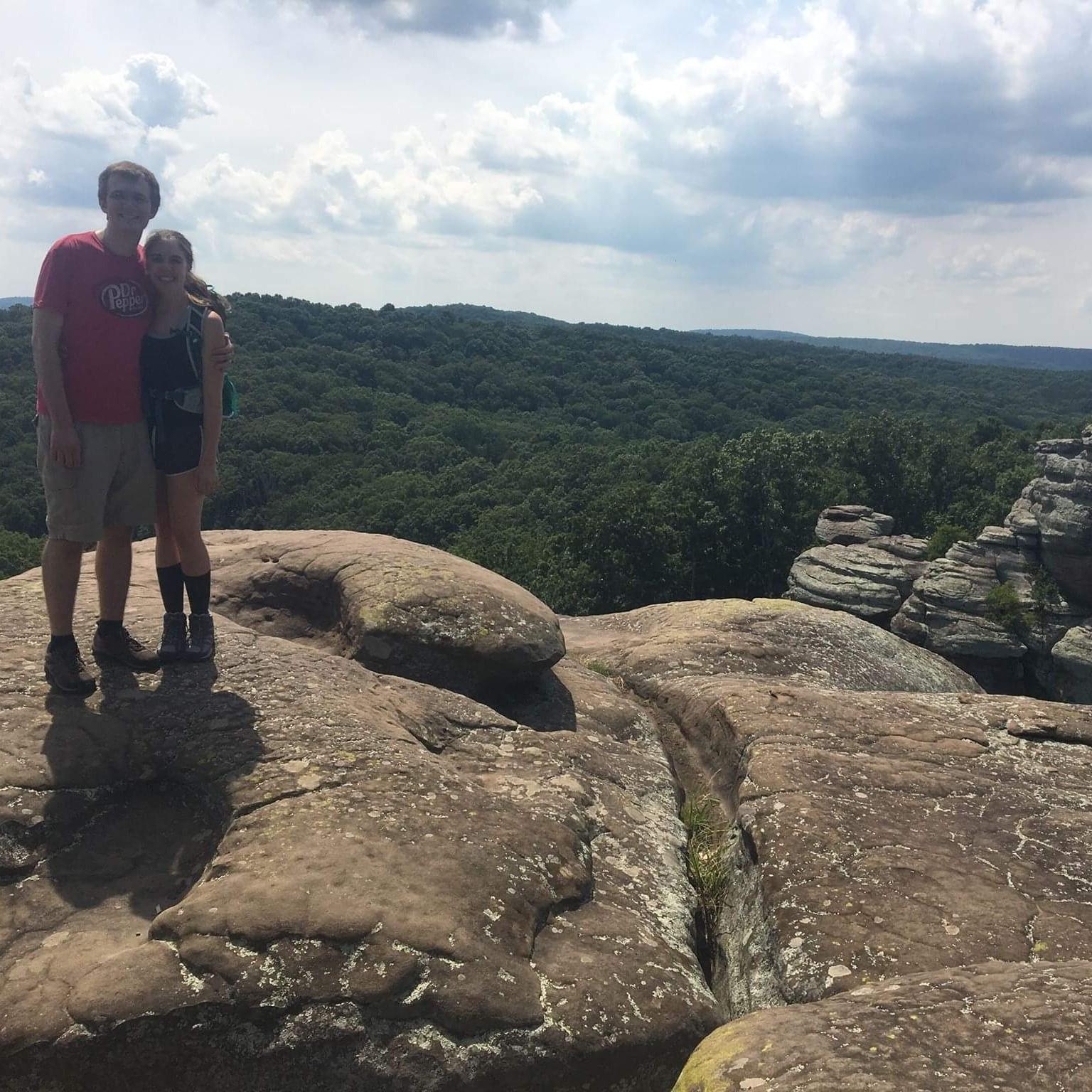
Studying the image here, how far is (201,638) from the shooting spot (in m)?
6.24

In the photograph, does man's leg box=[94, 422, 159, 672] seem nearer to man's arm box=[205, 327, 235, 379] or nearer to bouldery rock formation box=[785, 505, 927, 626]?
man's arm box=[205, 327, 235, 379]

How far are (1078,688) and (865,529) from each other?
10477 mm

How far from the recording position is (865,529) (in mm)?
34000

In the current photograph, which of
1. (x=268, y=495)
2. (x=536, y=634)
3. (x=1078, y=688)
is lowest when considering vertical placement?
(x=268, y=495)

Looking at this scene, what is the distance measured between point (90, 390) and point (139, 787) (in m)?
2.48

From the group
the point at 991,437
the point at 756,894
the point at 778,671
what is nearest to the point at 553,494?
the point at 991,437

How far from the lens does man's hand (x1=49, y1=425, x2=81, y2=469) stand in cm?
532

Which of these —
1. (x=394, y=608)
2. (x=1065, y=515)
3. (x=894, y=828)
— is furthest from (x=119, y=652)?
(x=1065, y=515)

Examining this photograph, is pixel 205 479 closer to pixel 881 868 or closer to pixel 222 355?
pixel 222 355

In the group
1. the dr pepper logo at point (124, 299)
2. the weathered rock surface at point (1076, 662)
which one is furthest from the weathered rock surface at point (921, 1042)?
the weathered rock surface at point (1076, 662)

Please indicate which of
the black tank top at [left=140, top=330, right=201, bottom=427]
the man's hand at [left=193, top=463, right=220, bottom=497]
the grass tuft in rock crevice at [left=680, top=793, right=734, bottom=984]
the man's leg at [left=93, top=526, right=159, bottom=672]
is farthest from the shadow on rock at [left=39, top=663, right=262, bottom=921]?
the grass tuft in rock crevice at [left=680, top=793, right=734, bottom=984]

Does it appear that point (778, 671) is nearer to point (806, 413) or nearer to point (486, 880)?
point (486, 880)

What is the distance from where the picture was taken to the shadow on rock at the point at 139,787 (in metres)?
4.71

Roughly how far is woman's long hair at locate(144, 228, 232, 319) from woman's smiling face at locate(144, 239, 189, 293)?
0.07 ft
